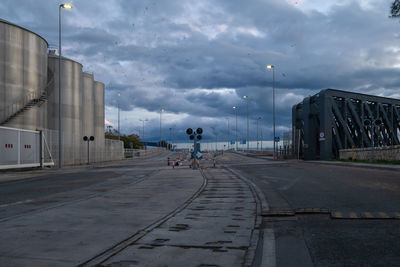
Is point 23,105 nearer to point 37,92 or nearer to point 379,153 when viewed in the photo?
point 37,92

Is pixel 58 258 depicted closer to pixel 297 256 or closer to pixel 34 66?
pixel 297 256

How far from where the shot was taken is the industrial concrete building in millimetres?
41688

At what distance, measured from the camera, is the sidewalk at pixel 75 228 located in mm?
5340

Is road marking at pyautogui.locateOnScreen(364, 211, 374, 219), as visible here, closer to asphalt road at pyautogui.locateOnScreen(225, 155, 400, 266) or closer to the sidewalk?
asphalt road at pyautogui.locateOnScreen(225, 155, 400, 266)

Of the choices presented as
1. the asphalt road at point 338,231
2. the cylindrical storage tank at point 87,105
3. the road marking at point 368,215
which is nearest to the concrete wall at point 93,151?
the cylindrical storage tank at point 87,105

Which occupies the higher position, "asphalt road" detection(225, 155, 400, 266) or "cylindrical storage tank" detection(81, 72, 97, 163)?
"cylindrical storage tank" detection(81, 72, 97, 163)

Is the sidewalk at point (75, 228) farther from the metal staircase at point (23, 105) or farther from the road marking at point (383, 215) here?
the metal staircase at point (23, 105)

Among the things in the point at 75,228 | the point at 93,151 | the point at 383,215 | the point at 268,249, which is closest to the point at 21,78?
the point at 93,151

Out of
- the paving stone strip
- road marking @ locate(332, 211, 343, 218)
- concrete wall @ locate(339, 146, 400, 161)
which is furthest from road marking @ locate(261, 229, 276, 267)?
concrete wall @ locate(339, 146, 400, 161)

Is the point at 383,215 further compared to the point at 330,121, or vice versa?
the point at 330,121

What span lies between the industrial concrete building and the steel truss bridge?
92.3 feet

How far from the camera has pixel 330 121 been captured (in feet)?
140

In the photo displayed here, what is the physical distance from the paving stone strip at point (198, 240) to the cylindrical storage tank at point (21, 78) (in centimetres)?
3781

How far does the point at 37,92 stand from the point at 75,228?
4333 cm
